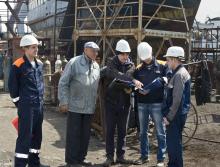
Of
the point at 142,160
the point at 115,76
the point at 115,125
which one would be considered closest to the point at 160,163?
the point at 142,160

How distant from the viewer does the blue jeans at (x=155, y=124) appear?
7002 millimetres

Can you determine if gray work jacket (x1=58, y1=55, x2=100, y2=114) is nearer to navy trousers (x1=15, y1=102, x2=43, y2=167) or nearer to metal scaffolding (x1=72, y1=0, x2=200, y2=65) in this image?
navy trousers (x1=15, y1=102, x2=43, y2=167)

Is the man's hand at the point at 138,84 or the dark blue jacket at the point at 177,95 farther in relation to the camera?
the man's hand at the point at 138,84

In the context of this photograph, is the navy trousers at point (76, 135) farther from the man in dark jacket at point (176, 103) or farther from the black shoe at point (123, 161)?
the man in dark jacket at point (176, 103)

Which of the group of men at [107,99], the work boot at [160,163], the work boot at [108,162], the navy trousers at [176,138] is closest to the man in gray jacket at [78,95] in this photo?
the group of men at [107,99]

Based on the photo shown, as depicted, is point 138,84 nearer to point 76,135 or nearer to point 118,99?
point 118,99

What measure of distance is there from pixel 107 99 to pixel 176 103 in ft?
4.86

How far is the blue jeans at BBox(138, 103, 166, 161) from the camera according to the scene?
7.00m

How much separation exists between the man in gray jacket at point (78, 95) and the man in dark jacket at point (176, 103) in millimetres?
1339

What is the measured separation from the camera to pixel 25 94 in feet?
20.4

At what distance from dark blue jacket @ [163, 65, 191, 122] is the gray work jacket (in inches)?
52.8

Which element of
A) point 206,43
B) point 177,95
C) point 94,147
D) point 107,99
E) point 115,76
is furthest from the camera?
point 206,43

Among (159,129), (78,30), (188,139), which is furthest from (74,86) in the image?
(78,30)

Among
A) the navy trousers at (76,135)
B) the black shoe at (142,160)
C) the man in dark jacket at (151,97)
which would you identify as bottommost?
the black shoe at (142,160)
